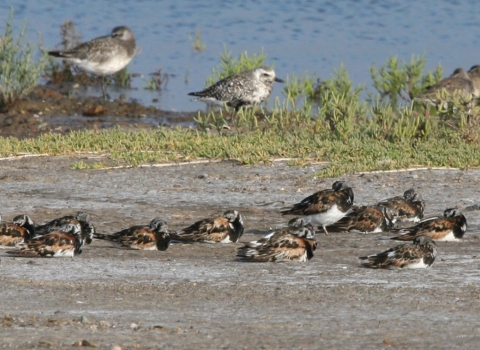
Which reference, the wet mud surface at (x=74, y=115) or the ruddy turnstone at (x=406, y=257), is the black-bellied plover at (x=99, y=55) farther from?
the ruddy turnstone at (x=406, y=257)

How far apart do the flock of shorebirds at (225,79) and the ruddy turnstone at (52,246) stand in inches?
305

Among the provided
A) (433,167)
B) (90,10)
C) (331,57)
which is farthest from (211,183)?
(90,10)

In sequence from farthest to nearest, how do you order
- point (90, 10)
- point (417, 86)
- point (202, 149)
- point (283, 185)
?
point (90, 10)
point (417, 86)
point (202, 149)
point (283, 185)

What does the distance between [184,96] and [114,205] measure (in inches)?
430

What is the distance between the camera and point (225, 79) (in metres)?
19.2

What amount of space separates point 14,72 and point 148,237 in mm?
10477

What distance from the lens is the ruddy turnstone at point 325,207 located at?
10367 millimetres

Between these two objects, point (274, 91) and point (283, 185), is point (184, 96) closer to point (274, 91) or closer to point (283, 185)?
point (274, 91)

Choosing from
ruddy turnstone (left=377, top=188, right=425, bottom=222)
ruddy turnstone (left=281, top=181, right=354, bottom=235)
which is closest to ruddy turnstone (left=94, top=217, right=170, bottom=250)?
ruddy turnstone (left=281, top=181, right=354, bottom=235)

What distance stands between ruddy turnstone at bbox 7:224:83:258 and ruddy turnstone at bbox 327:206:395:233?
110 inches

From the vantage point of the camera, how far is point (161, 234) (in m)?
9.55

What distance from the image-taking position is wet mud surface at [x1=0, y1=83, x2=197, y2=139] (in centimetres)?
1836

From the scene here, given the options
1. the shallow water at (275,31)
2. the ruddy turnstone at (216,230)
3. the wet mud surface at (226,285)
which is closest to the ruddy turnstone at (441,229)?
the wet mud surface at (226,285)

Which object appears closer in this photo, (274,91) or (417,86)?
(417,86)
